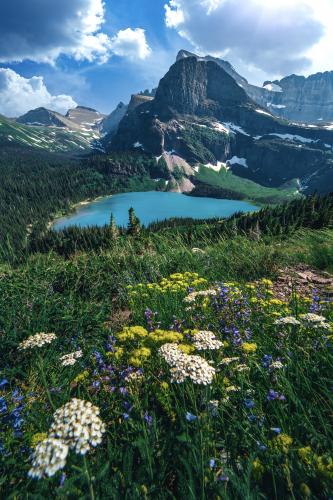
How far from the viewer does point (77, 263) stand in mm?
9234

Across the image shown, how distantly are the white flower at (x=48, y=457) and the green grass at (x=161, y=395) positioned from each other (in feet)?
0.47

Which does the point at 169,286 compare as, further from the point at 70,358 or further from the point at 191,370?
the point at 191,370

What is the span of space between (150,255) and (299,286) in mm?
5100

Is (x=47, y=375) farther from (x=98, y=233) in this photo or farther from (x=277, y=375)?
(x=98, y=233)

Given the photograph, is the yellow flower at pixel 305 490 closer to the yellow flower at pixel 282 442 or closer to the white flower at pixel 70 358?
the yellow flower at pixel 282 442

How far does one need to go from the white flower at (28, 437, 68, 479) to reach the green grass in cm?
14

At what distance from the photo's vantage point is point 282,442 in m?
2.40

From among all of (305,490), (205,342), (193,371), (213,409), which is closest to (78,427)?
(193,371)

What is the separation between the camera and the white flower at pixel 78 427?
75.7 inches

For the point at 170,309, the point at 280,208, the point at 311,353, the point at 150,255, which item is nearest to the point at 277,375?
the point at 311,353

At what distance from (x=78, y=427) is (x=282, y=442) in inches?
67.4

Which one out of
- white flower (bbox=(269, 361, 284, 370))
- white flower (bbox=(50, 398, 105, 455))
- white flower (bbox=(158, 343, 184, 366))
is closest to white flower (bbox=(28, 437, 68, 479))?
white flower (bbox=(50, 398, 105, 455))

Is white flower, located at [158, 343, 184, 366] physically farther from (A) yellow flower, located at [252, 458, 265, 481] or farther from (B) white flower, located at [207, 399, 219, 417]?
(A) yellow flower, located at [252, 458, 265, 481]

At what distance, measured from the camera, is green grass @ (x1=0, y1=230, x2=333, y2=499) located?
2.21 metres
